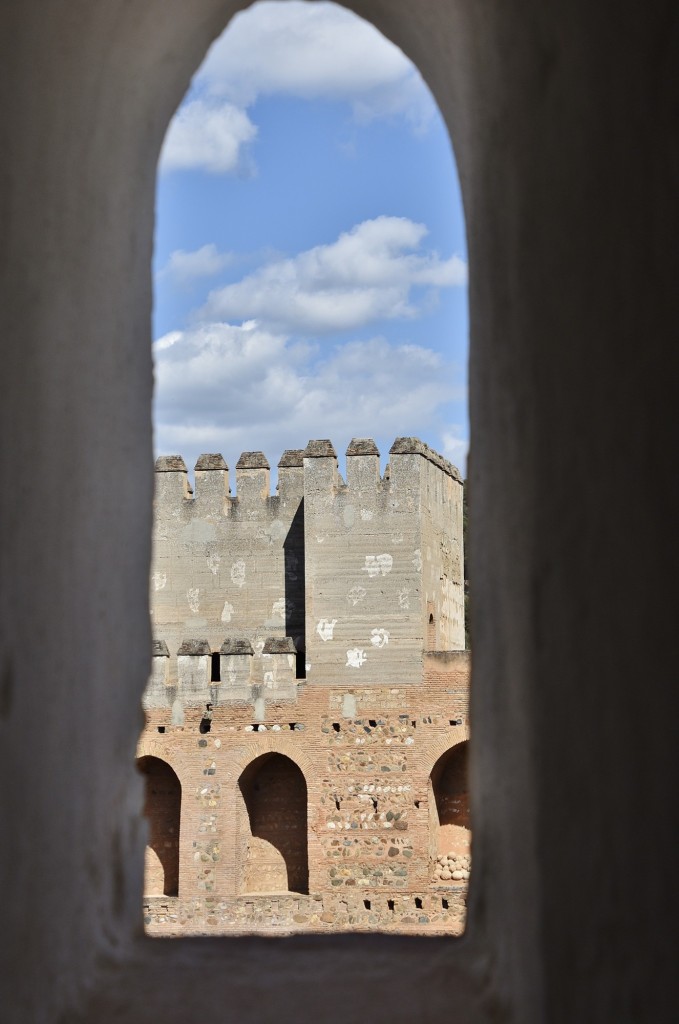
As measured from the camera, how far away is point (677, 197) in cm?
164

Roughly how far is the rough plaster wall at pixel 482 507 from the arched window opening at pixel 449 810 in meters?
14.7

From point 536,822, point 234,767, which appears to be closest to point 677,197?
point 536,822

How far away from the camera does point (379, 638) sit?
62.1 feet

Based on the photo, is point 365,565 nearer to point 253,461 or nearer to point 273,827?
point 253,461

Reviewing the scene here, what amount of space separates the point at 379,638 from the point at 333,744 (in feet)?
5.51

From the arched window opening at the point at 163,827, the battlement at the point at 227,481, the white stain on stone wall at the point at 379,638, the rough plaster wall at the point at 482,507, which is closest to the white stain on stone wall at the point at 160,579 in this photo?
the battlement at the point at 227,481

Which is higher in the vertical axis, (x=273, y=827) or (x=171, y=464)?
(x=171, y=464)

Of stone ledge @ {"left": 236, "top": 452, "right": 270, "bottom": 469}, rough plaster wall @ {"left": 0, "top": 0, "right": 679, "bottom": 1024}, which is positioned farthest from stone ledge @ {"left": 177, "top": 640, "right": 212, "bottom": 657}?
rough plaster wall @ {"left": 0, "top": 0, "right": 679, "bottom": 1024}

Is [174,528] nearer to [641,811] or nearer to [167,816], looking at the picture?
[167,816]

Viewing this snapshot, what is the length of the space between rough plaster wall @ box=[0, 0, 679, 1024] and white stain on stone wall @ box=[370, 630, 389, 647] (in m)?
14.9

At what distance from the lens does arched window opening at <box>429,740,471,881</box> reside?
1820cm

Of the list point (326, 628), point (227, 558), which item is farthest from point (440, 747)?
point (227, 558)

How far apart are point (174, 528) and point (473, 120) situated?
18251 mm

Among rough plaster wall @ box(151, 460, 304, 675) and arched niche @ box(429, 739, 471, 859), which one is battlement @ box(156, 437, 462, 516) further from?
arched niche @ box(429, 739, 471, 859)
